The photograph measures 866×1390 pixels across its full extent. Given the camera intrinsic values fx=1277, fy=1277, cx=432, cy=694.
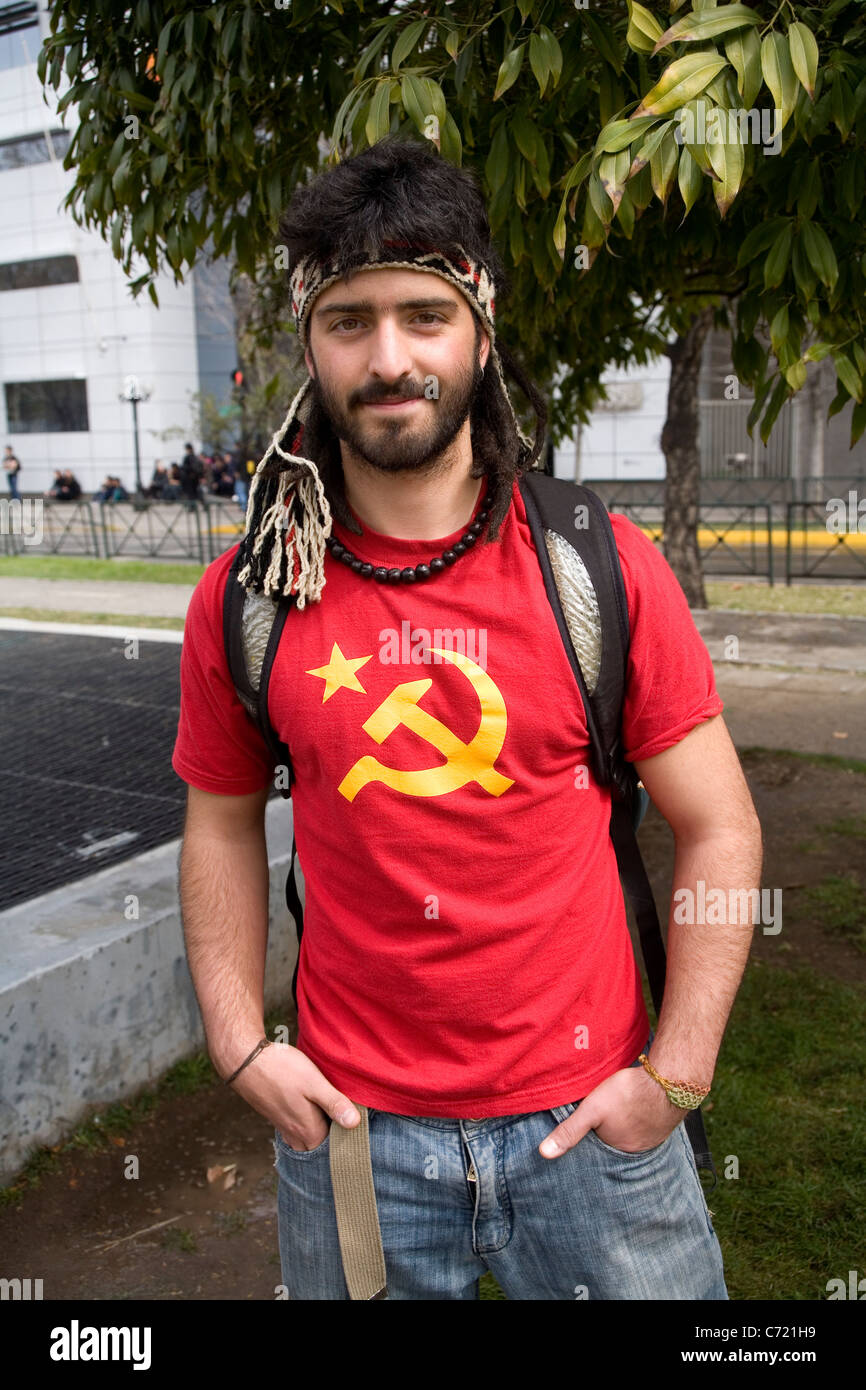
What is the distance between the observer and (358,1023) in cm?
198

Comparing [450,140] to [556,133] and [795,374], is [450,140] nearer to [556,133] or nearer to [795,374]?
[556,133]

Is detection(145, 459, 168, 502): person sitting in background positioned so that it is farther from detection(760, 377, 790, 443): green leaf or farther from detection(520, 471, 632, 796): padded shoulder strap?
detection(520, 471, 632, 796): padded shoulder strap

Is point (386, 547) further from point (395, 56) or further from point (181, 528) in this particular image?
point (181, 528)

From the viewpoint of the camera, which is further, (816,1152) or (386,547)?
(816,1152)

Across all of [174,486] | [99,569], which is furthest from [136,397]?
[99,569]

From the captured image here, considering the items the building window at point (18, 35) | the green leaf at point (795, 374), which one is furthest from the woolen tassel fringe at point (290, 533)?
the building window at point (18, 35)

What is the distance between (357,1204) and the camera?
1.95 meters

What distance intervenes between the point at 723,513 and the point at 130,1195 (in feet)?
63.5

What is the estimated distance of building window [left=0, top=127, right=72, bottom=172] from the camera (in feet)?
116

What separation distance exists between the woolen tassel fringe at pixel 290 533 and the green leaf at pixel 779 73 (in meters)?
1.00

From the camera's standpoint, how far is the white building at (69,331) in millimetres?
35688

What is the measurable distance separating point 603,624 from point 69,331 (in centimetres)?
3802

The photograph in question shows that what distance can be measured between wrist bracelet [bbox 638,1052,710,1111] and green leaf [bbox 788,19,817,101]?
1712 millimetres

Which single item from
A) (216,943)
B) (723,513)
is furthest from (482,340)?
(723,513)
